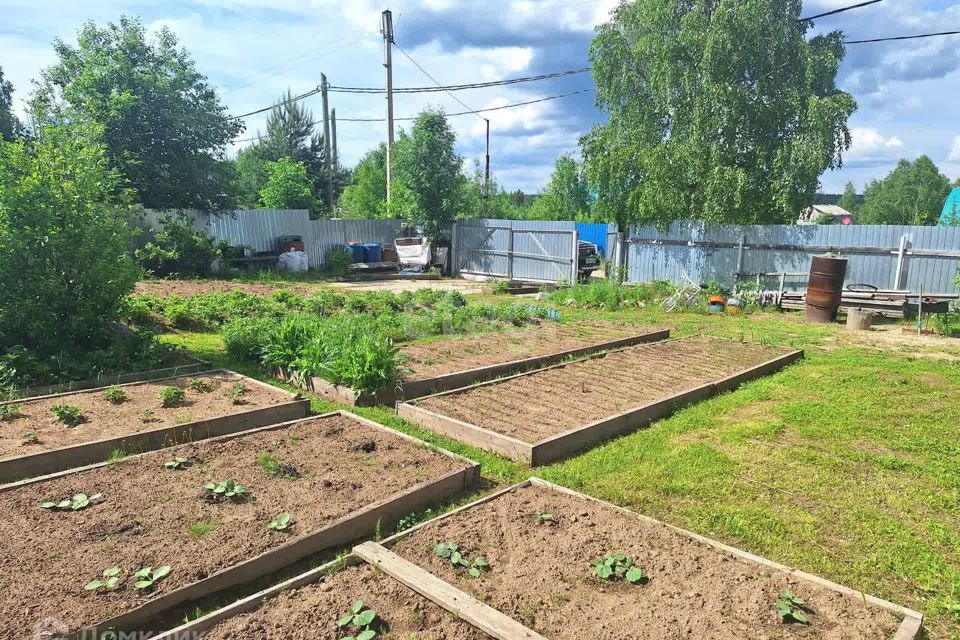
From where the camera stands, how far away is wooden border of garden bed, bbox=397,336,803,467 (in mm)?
4926

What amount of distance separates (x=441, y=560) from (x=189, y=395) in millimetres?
3862

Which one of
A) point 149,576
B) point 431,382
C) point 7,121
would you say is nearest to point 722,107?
point 431,382

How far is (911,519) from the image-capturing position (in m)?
4.05

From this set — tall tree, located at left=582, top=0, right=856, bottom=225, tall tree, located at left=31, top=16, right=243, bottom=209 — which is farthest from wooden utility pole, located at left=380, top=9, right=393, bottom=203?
tall tree, located at left=582, top=0, right=856, bottom=225

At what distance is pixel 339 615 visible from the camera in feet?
9.11

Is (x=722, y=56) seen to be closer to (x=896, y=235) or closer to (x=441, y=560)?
(x=896, y=235)

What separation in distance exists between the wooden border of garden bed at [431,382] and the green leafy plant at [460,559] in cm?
296

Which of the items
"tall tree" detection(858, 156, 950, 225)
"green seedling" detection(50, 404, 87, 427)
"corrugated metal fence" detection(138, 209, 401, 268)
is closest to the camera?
"green seedling" detection(50, 404, 87, 427)

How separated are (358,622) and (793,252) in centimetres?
1513

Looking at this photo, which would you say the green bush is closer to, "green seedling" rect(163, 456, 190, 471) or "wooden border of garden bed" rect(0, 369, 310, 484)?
"wooden border of garden bed" rect(0, 369, 310, 484)

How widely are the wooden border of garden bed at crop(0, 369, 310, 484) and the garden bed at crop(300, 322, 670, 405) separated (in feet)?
2.44

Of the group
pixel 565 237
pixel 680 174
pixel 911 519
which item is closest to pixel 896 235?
pixel 680 174

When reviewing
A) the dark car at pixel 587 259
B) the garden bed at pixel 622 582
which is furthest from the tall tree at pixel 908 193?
the garden bed at pixel 622 582

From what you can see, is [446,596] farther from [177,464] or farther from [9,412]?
[9,412]
